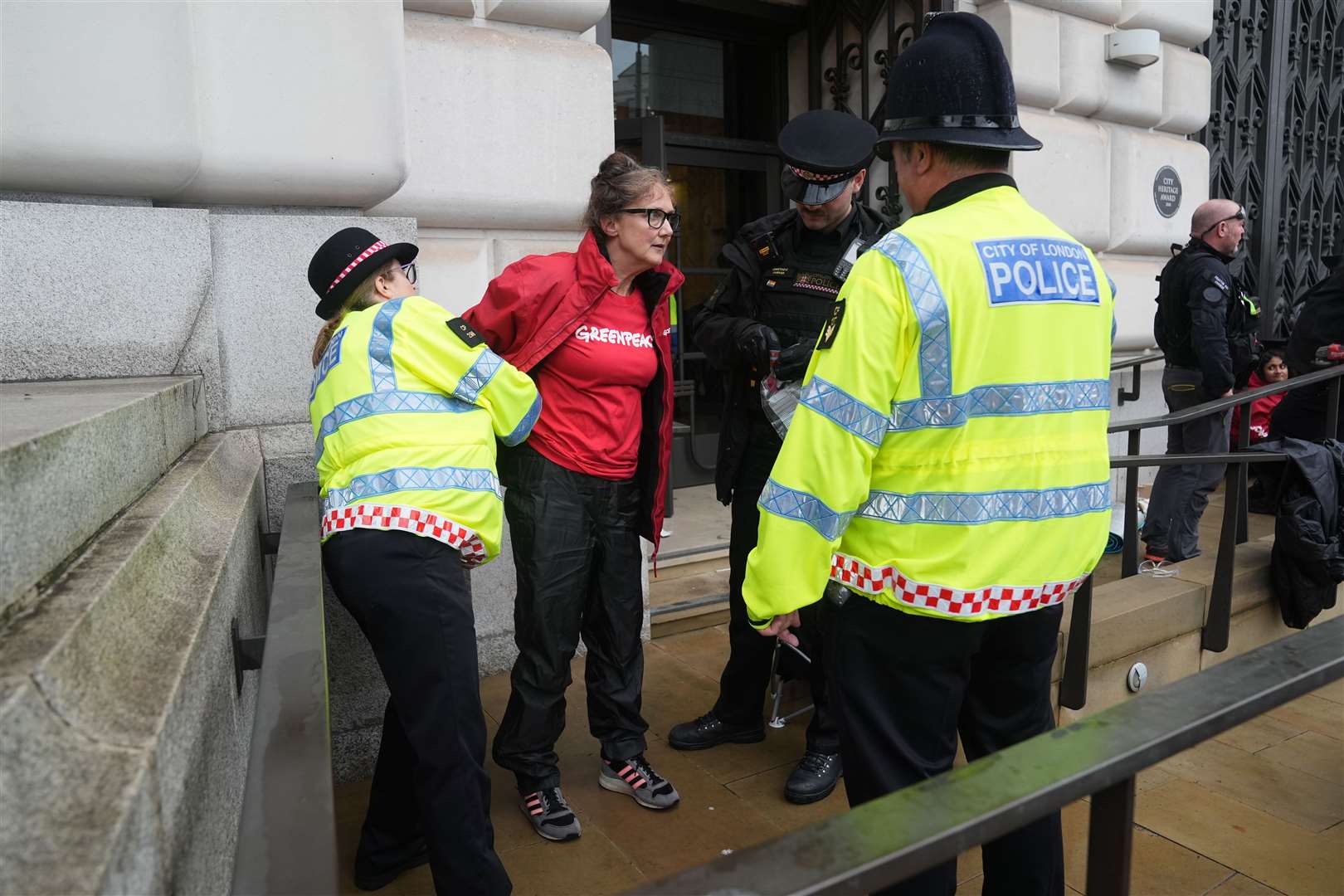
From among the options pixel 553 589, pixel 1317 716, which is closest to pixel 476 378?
pixel 553 589

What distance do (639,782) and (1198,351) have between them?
388 centimetres

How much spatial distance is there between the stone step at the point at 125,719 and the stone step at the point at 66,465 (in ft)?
0.08

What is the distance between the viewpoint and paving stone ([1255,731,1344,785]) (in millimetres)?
3430

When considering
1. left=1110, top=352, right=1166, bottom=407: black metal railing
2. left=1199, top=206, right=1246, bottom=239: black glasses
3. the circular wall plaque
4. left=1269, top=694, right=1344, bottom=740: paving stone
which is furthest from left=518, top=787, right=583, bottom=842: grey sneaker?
the circular wall plaque

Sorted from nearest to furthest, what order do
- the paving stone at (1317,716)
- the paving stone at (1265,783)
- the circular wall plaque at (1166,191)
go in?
1. the paving stone at (1265,783)
2. the paving stone at (1317,716)
3. the circular wall plaque at (1166,191)

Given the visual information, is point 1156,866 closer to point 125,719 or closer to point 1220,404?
point 1220,404

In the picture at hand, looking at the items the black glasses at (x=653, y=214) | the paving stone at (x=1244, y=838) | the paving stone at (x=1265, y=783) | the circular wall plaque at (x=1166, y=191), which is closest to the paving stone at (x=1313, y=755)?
the paving stone at (x=1265, y=783)

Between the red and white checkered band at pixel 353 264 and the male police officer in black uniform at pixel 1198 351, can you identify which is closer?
the red and white checkered band at pixel 353 264

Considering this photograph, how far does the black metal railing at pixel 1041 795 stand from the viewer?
31.3 inches

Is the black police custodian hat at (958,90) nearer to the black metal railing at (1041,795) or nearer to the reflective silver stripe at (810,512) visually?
the reflective silver stripe at (810,512)

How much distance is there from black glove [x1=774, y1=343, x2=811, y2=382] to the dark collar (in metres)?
1.13

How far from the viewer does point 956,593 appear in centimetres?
177

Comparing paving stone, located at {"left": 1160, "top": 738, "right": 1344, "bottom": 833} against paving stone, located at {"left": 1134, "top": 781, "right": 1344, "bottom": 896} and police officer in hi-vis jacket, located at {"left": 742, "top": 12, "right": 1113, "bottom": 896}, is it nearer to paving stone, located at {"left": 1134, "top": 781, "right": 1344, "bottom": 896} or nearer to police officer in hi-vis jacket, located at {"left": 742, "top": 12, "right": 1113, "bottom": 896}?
paving stone, located at {"left": 1134, "top": 781, "right": 1344, "bottom": 896}

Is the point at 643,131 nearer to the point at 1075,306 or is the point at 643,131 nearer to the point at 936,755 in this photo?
→ the point at 1075,306
